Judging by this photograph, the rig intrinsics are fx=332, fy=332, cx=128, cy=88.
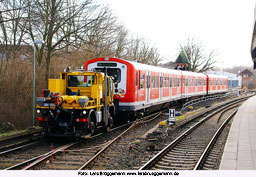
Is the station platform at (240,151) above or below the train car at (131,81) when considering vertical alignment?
below

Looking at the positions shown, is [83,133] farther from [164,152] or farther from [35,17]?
[35,17]

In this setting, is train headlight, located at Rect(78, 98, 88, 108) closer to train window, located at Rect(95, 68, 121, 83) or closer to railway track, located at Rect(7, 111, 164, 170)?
railway track, located at Rect(7, 111, 164, 170)

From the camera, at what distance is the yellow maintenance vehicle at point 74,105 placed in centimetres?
1169

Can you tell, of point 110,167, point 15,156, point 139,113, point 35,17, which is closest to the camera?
point 110,167

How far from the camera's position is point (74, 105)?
11812 millimetres

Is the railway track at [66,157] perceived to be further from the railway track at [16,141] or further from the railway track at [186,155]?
the railway track at [186,155]

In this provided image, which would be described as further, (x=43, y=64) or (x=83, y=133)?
(x=43, y=64)

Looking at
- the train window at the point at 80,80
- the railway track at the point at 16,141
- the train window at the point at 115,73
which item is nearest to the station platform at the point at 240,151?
the train window at the point at 80,80

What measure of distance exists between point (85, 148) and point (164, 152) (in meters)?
2.69

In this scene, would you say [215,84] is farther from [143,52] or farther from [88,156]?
[88,156]

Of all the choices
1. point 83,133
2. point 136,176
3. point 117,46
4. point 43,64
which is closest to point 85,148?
point 83,133

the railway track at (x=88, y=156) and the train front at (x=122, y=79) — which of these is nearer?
the railway track at (x=88, y=156)

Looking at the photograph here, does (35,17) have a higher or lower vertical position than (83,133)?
higher

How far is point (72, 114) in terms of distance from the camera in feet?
38.4
